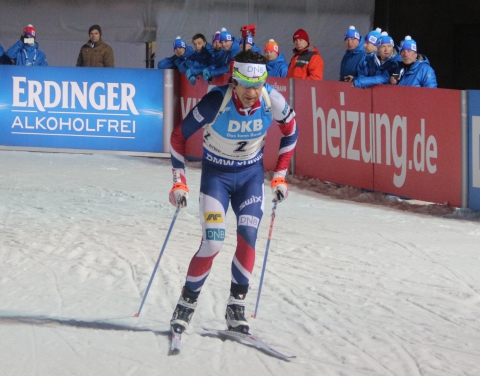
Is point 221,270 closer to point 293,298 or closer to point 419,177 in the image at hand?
point 293,298

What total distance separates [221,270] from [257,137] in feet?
6.73

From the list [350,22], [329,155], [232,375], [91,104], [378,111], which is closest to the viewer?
[232,375]

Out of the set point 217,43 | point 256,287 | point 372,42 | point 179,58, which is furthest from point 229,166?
point 179,58

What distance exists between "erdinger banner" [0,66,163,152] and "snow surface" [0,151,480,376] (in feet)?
11.0

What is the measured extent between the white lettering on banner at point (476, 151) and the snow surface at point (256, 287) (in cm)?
45

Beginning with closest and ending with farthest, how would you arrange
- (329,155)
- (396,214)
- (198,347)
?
(198,347)
(396,214)
(329,155)

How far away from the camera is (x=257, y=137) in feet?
17.5

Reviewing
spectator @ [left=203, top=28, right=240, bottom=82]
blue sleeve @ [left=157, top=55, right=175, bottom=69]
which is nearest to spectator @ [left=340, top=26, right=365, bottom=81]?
spectator @ [left=203, top=28, right=240, bottom=82]

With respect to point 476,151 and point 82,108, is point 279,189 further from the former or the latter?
point 82,108

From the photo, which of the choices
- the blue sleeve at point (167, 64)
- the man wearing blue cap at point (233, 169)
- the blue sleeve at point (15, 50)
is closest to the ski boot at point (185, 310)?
the man wearing blue cap at point (233, 169)

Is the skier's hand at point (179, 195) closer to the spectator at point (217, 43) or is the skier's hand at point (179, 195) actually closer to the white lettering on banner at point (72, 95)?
the spectator at point (217, 43)

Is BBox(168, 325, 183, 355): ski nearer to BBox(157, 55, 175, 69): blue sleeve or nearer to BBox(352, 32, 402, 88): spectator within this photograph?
BBox(352, 32, 402, 88): spectator

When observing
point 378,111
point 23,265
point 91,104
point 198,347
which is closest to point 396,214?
point 378,111

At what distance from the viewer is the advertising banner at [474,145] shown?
30.2ft
